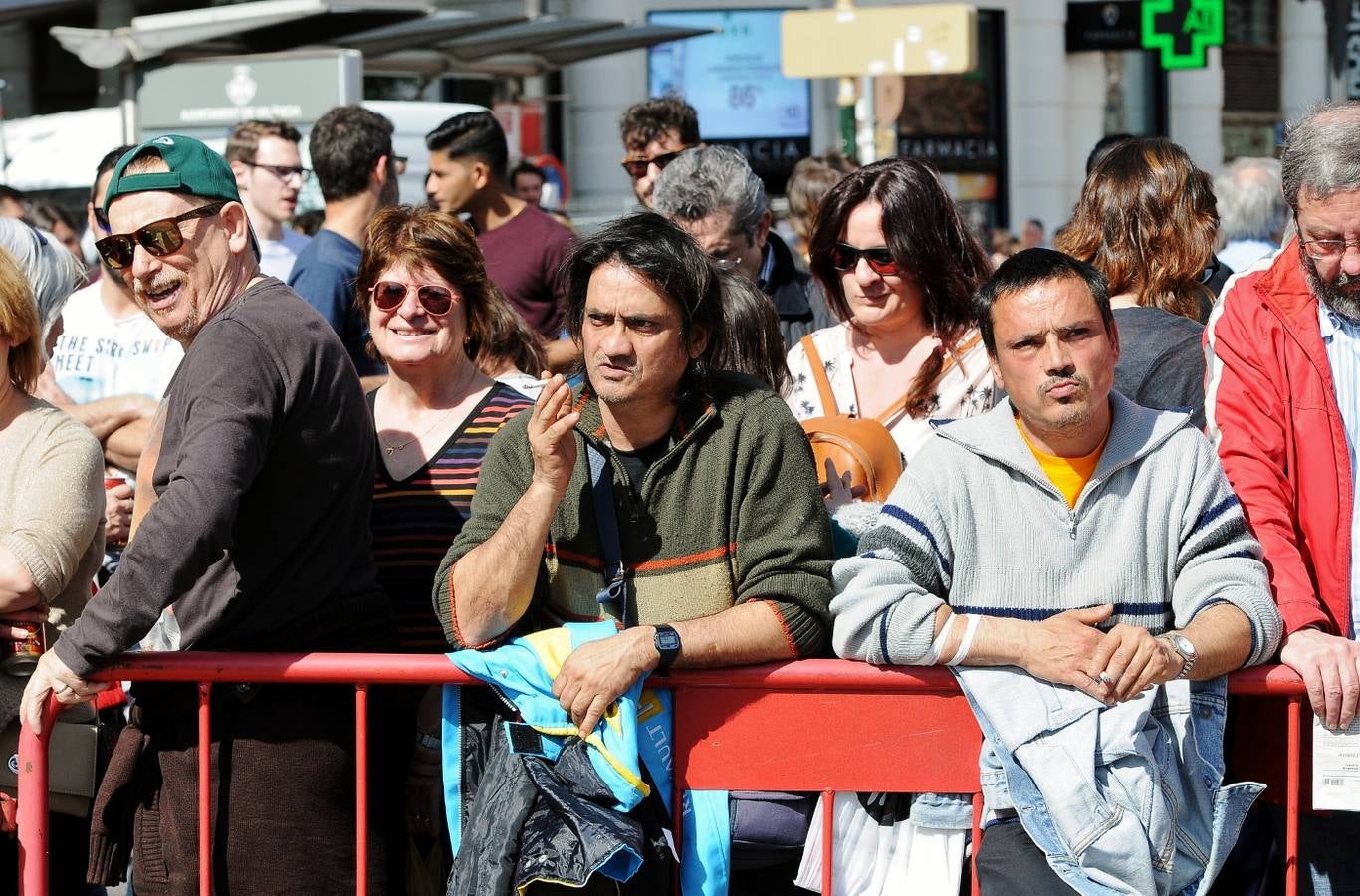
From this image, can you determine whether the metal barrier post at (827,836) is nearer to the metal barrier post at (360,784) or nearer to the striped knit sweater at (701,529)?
the striped knit sweater at (701,529)

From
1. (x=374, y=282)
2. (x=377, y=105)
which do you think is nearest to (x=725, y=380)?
(x=374, y=282)

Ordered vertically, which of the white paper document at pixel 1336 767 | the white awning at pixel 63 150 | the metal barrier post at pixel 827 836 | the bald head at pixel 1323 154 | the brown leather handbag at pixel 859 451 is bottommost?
the metal barrier post at pixel 827 836

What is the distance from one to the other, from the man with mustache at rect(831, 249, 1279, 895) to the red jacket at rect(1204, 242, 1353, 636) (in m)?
0.14

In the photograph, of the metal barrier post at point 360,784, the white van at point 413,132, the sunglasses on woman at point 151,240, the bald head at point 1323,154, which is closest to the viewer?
the bald head at point 1323,154

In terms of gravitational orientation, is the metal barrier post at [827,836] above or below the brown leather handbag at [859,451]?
below

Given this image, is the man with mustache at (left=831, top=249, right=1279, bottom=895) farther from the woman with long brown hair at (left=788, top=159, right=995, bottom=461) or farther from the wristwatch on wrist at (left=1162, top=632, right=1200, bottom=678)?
the woman with long brown hair at (left=788, top=159, right=995, bottom=461)

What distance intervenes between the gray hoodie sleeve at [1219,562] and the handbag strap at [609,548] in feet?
3.49

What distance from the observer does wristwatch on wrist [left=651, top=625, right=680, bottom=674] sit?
3287mm

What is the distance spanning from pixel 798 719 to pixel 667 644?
0.32 metres

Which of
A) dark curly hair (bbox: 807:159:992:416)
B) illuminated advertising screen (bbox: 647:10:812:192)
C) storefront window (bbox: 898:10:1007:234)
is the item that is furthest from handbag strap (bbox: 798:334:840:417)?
storefront window (bbox: 898:10:1007:234)

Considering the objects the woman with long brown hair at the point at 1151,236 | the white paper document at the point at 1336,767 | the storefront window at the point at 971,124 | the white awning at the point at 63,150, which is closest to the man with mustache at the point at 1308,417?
the white paper document at the point at 1336,767

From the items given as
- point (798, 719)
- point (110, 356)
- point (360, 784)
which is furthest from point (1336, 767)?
point (110, 356)

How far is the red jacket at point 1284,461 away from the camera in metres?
3.42

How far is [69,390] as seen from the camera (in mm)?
5996
